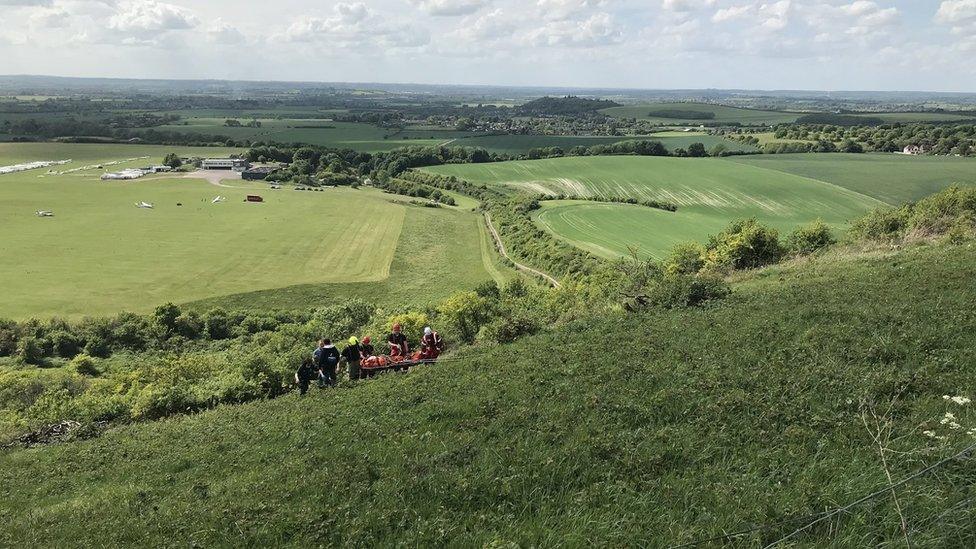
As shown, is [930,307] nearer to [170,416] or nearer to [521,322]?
[521,322]

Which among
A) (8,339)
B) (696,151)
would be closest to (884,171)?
(696,151)

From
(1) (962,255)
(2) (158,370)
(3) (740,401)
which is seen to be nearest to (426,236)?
(2) (158,370)

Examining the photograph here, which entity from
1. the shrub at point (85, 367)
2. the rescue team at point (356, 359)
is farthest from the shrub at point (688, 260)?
the shrub at point (85, 367)

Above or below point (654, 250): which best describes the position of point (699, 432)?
above

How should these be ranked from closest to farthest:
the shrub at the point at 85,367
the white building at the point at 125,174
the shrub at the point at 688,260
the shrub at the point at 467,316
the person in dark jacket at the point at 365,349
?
the person in dark jacket at the point at 365,349 → the shrub at the point at 467,316 → the shrub at the point at 688,260 → the shrub at the point at 85,367 → the white building at the point at 125,174

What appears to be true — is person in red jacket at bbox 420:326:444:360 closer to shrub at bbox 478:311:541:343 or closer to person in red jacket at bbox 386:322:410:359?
person in red jacket at bbox 386:322:410:359

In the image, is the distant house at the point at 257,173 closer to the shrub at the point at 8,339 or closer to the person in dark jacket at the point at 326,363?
the shrub at the point at 8,339

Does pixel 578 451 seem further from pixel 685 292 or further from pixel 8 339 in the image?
pixel 8 339
